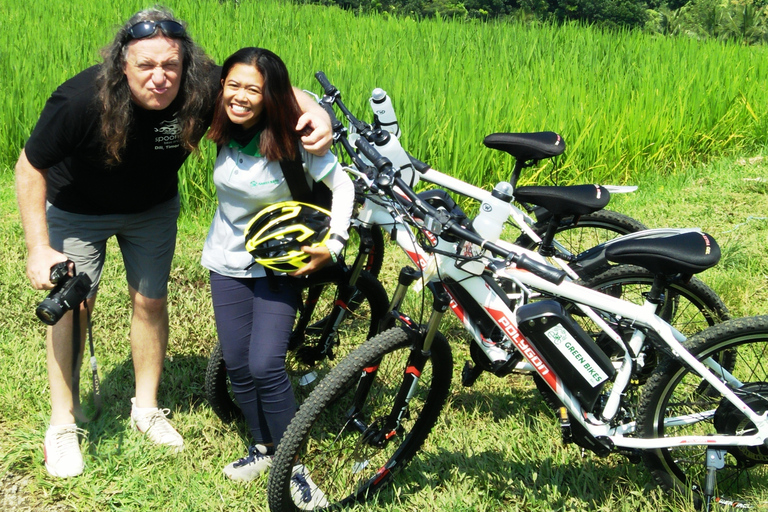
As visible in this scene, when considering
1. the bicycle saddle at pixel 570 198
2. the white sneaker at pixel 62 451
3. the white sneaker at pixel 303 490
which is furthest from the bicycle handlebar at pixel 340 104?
the white sneaker at pixel 62 451

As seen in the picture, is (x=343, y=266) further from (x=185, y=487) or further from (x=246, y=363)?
(x=185, y=487)

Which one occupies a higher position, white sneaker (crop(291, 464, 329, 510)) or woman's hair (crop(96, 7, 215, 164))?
woman's hair (crop(96, 7, 215, 164))

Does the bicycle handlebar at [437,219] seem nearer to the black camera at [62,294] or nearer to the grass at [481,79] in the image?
the black camera at [62,294]

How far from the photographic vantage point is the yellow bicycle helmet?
242cm

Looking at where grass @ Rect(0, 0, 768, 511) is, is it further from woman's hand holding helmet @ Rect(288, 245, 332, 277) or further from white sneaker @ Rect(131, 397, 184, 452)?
woman's hand holding helmet @ Rect(288, 245, 332, 277)

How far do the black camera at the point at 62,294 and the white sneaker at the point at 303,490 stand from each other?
3.11 ft

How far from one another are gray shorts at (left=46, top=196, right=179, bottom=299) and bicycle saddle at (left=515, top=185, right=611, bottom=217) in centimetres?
149

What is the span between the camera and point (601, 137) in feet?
19.1

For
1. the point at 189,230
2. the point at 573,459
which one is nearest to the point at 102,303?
the point at 189,230

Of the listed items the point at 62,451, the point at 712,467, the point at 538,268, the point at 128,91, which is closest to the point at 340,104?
the point at 128,91

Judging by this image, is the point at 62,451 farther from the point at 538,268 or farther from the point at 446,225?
the point at 538,268

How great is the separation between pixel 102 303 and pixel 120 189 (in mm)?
1459

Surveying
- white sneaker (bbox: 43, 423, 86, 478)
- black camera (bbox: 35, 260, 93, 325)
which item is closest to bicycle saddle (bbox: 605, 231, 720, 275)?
black camera (bbox: 35, 260, 93, 325)

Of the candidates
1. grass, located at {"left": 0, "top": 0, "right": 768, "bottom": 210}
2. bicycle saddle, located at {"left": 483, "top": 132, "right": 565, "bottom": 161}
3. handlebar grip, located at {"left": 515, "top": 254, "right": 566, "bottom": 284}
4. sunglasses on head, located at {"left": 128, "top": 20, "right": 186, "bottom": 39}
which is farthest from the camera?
grass, located at {"left": 0, "top": 0, "right": 768, "bottom": 210}
